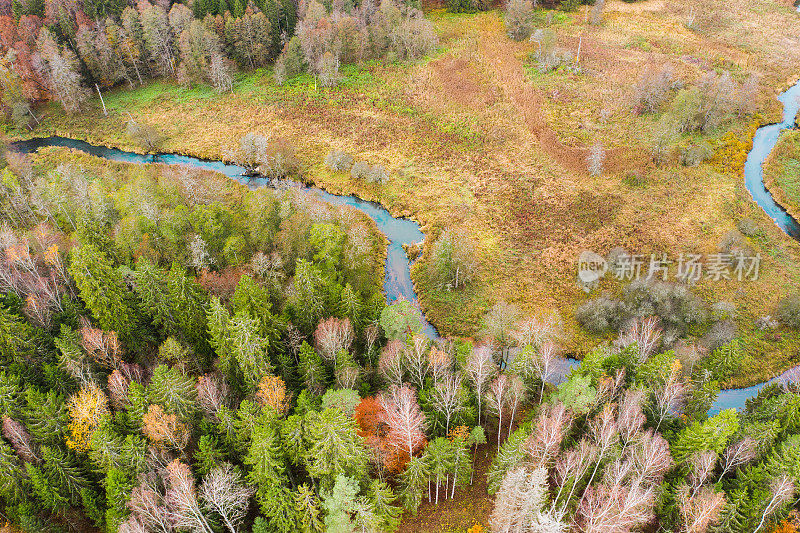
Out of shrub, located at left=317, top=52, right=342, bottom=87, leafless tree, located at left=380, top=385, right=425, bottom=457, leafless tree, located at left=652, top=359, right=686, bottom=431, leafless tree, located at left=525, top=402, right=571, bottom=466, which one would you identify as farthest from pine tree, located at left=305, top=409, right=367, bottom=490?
shrub, located at left=317, top=52, right=342, bottom=87

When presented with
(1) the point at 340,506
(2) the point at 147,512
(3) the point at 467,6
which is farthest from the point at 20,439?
(3) the point at 467,6

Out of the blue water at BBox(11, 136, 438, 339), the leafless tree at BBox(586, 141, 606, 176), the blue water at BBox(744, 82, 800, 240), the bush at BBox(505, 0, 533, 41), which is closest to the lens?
the blue water at BBox(11, 136, 438, 339)

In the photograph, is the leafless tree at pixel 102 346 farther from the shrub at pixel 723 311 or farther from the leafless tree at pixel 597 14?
the leafless tree at pixel 597 14

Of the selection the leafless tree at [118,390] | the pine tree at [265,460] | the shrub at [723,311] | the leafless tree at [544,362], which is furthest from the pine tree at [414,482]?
the shrub at [723,311]

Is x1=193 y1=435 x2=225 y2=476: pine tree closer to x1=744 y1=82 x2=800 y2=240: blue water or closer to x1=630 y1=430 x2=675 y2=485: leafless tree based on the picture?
x1=630 y1=430 x2=675 y2=485: leafless tree

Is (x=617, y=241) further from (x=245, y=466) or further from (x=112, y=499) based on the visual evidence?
(x=112, y=499)

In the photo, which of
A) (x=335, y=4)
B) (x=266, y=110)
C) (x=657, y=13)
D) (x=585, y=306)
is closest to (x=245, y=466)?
(x=585, y=306)
